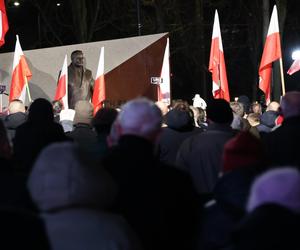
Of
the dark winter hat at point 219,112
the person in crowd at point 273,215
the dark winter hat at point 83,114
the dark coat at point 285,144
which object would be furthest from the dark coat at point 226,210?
the dark winter hat at point 83,114

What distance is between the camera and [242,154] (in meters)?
4.38

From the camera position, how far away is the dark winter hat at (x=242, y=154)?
4.35 meters

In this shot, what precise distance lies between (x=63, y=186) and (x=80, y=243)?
0.25m

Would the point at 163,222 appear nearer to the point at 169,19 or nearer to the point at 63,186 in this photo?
the point at 63,186

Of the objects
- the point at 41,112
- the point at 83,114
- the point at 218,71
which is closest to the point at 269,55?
the point at 218,71

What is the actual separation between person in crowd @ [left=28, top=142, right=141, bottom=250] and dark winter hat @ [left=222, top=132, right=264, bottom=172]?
980 millimetres

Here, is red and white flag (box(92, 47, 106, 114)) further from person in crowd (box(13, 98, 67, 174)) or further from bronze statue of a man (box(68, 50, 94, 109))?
person in crowd (box(13, 98, 67, 174))

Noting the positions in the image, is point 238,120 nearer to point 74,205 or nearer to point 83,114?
point 83,114

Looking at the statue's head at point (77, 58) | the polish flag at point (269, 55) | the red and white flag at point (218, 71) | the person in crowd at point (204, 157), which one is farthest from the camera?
the statue's head at point (77, 58)

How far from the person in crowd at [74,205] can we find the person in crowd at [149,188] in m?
0.52

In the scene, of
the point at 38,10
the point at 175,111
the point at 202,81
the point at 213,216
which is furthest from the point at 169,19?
the point at 213,216

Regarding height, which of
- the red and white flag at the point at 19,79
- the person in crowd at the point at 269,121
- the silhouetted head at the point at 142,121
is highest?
the silhouetted head at the point at 142,121

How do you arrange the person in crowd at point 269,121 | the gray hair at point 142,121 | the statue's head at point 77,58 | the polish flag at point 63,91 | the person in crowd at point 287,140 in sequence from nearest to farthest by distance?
the gray hair at point 142,121 < the person in crowd at point 287,140 < the person in crowd at point 269,121 < the polish flag at point 63,91 < the statue's head at point 77,58

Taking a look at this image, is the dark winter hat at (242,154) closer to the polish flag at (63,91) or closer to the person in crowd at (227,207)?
the person in crowd at (227,207)
